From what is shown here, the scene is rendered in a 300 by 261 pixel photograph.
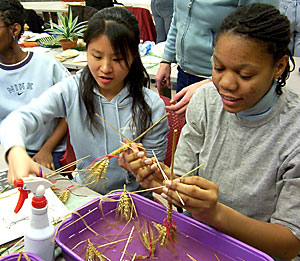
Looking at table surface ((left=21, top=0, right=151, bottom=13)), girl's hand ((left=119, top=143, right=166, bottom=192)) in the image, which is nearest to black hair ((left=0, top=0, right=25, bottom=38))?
girl's hand ((left=119, top=143, right=166, bottom=192))

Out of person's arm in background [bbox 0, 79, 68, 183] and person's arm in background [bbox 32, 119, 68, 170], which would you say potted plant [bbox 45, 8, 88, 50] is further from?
person's arm in background [bbox 0, 79, 68, 183]

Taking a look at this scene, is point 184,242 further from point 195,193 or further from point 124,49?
point 124,49

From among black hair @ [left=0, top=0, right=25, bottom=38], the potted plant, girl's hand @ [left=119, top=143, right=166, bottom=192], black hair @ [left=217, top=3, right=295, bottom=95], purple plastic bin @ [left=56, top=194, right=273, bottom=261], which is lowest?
the potted plant

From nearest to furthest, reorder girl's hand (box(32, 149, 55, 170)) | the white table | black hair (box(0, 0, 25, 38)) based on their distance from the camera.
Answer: girl's hand (box(32, 149, 55, 170)) → black hair (box(0, 0, 25, 38)) → the white table

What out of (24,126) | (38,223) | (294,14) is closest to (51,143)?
(24,126)

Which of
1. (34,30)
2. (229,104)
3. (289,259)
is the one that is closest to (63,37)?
(34,30)

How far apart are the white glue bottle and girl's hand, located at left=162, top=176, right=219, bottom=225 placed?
1.03 ft

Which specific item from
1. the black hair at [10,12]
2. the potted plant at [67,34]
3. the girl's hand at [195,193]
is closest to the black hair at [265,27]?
the girl's hand at [195,193]

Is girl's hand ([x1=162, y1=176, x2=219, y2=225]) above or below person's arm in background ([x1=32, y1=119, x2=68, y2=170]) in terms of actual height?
above

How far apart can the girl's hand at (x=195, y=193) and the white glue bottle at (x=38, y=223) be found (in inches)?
12.4

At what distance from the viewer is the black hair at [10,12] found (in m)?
1.76

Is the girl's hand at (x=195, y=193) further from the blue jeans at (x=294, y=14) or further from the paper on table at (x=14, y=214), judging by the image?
the blue jeans at (x=294, y=14)

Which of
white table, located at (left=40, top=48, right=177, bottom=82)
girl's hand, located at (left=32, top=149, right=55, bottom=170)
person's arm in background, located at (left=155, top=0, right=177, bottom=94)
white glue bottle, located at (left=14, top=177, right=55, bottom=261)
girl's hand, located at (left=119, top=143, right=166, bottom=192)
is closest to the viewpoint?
white glue bottle, located at (left=14, top=177, right=55, bottom=261)

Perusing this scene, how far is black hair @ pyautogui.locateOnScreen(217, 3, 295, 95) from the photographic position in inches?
33.9
